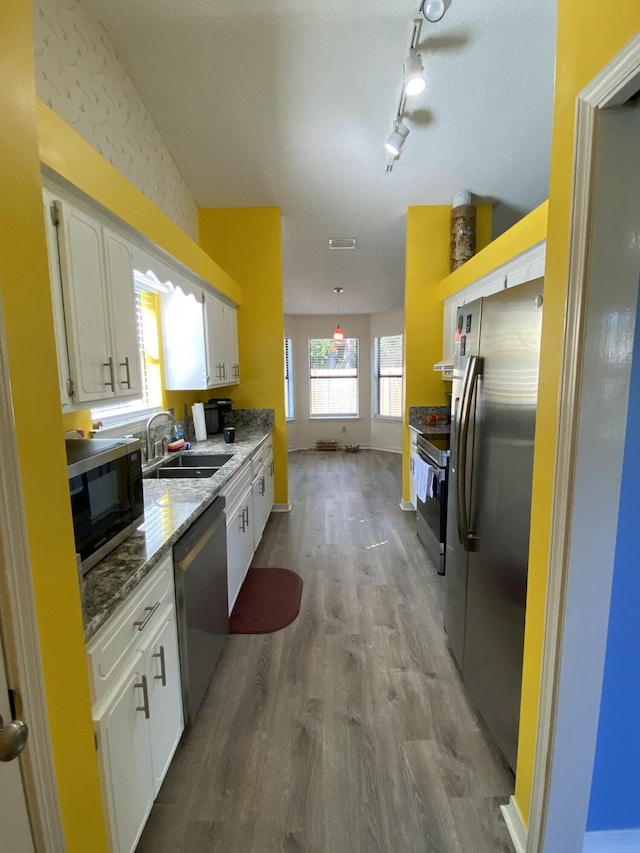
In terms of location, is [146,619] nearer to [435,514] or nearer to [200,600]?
[200,600]

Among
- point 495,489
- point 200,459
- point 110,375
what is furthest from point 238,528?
point 495,489

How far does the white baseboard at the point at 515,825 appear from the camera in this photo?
1252mm

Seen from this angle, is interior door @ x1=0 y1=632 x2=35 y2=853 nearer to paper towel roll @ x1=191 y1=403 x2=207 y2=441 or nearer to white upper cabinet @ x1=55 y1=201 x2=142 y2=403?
white upper cabinet @ x1=55 y1=201 x2=142 y2=403

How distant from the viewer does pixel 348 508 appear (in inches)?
178

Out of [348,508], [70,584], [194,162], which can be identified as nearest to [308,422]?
[348,508]

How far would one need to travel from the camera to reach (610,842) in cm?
122

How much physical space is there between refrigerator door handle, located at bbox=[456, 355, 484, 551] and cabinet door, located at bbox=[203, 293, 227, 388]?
2.13 m

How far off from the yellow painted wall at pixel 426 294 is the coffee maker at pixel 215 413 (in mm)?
1912

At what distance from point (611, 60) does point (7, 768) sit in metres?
1.78

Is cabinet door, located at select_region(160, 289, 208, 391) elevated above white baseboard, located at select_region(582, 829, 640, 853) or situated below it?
above

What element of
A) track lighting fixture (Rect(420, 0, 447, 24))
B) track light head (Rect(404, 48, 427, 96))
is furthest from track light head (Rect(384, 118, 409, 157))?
track lighting fixture (Rect(420, 0, 447, 24))

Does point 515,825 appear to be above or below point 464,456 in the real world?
below

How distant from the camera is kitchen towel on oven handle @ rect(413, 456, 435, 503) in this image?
3088 millimetres

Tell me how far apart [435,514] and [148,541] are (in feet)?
7.41
